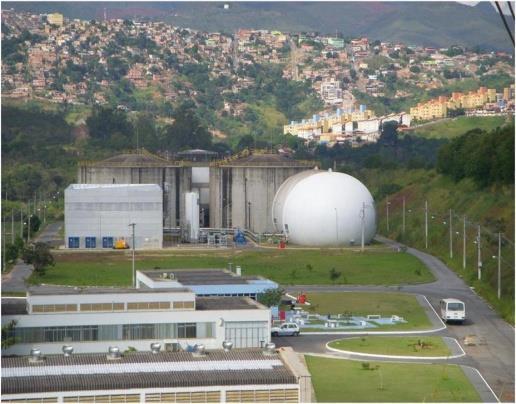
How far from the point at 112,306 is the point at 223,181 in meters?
57.3

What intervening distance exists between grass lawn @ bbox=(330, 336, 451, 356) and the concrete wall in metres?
48.9

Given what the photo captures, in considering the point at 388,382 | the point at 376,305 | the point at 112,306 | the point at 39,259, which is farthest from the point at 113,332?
the point at 39,259

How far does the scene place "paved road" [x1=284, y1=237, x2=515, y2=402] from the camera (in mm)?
49094

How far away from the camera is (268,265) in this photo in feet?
271

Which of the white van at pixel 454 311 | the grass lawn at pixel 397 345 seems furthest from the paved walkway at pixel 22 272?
the grass lawn at pixel 397 345

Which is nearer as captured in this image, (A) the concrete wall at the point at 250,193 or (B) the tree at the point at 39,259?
(B) the tree at the point at 39,259

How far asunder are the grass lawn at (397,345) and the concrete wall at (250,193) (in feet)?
161

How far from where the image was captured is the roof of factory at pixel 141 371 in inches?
1430

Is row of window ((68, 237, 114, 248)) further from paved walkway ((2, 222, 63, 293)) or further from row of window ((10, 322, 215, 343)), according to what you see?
row of window ((10, 322, 215, 343))

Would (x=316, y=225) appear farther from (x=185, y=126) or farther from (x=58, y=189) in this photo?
(x=185, y=126)

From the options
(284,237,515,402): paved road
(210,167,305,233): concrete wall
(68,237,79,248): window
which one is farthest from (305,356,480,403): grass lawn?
(210,167,305,233): concrete wall

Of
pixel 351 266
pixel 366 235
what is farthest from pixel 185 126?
pixel 351 266

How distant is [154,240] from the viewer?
93.5 metres

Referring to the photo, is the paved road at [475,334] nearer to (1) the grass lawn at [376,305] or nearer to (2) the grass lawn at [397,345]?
(2) the grass lawn at [397,345]
